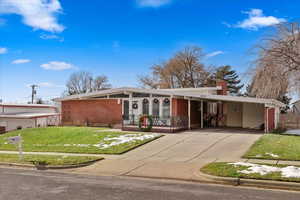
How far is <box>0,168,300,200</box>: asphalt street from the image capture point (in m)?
6.88

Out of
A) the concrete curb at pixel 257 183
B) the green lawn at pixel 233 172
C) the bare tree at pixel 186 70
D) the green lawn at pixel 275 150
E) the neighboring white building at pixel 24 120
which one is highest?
the bare tree at pixel 186 70

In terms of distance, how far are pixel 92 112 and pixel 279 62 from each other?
1502cm

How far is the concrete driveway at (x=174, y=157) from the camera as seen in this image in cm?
991

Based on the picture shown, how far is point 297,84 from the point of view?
56.0 feet

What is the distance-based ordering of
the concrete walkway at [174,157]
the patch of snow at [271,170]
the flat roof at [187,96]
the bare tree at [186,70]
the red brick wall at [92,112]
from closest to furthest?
the patch of snow at [271,170]
the concrete walkway at [174,157]
the flat roof at [187,96]
the red brick wall at [92,112]
the bare tree at [186,70]

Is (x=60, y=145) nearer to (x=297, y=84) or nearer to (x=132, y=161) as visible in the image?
(x=132, y=161)

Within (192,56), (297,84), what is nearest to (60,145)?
(297,84)

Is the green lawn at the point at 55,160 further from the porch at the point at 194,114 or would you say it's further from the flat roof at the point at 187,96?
the flat roof at the point at 187,96

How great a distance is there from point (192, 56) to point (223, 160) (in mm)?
39682

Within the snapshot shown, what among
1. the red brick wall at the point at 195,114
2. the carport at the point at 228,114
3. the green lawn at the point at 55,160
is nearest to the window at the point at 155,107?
the carport at the point at 228,114

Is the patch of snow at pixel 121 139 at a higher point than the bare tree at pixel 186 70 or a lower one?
lower

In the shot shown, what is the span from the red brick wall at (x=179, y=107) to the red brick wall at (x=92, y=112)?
4846mm

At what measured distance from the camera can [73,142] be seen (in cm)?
1675

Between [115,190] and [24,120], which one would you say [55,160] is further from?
[24,120]
